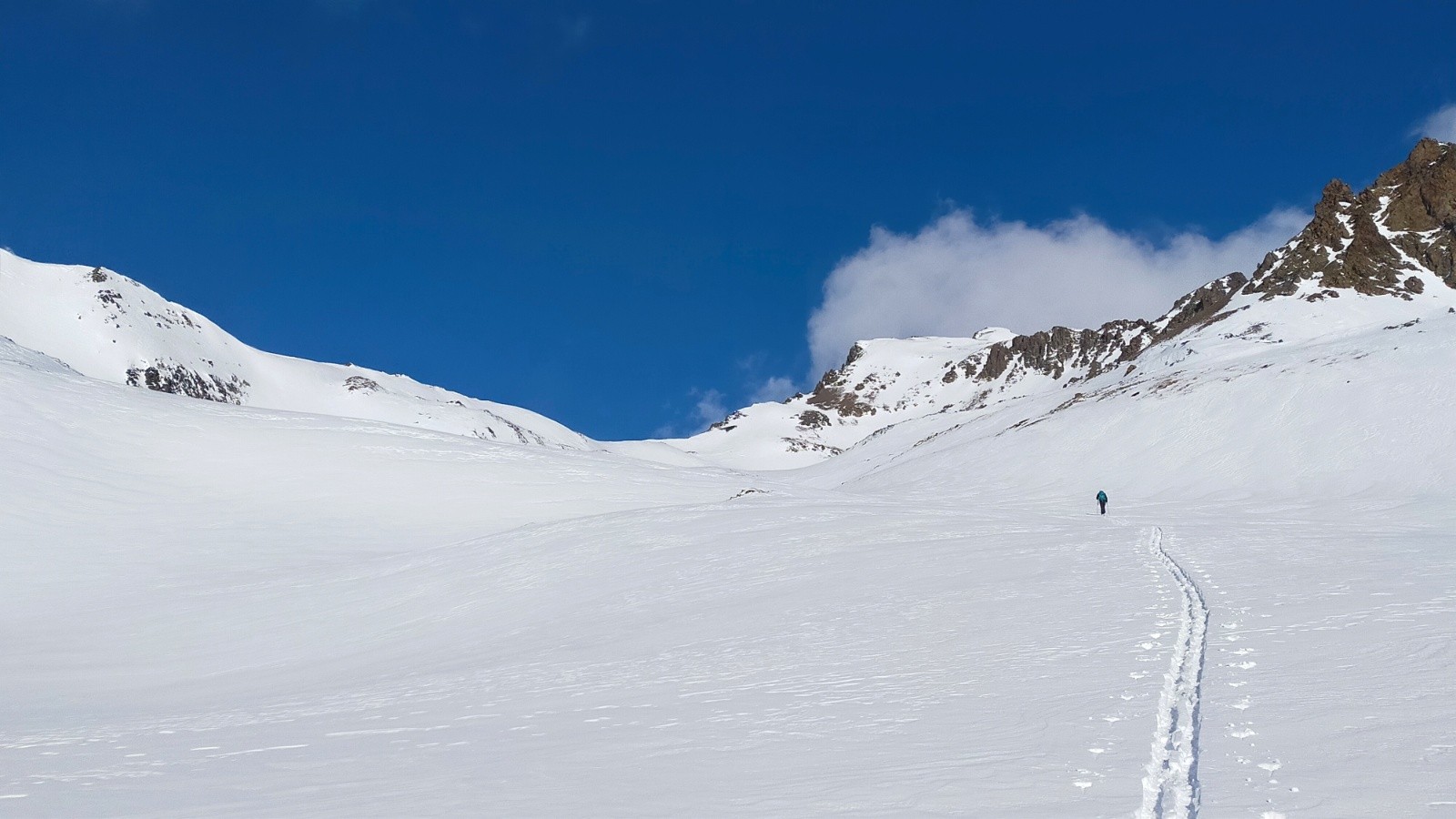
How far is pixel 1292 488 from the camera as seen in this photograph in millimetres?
40781

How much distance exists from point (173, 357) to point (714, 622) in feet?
514

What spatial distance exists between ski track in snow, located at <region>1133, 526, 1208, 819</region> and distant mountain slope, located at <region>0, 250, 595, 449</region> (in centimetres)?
13557

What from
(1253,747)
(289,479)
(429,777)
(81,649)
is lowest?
(1253,747)

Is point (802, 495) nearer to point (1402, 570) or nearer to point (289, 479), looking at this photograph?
point (289, 479)

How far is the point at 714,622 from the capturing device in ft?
57.4

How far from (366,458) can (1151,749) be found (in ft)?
144

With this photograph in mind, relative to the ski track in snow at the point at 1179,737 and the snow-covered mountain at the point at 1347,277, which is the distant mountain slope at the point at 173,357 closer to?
the snow-covered mountain at the point at 1347,277

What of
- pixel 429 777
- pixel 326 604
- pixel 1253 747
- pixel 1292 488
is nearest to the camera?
pixel 1253 747

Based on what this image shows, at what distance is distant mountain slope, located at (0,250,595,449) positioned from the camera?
14050 centimetres

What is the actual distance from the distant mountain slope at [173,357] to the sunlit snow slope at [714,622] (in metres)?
102

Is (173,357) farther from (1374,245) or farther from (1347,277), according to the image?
(1374,245)

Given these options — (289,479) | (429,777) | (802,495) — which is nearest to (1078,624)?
(429,777)

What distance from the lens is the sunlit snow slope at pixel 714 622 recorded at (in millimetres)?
7477

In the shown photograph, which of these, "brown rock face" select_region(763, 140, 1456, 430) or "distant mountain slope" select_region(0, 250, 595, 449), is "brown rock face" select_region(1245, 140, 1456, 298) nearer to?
"brown rock face" select_region(763, 140, 1456, 430)
